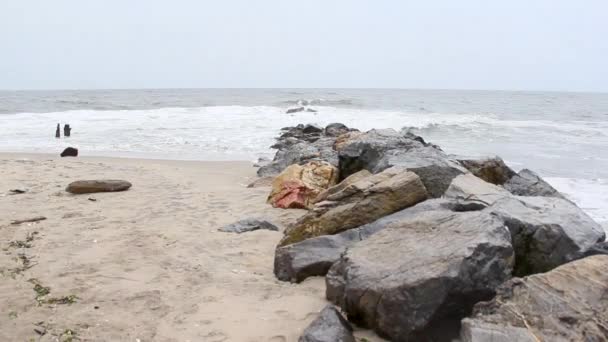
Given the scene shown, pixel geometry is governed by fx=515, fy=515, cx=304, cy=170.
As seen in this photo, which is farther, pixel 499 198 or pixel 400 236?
pixel 499 198

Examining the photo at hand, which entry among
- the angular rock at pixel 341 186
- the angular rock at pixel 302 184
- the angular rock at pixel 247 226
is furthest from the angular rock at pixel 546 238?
the angular rock at pixel 302 184

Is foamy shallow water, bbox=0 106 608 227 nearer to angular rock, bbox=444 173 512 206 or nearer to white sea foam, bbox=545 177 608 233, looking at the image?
white sea foam, bbox=545 177 608 233

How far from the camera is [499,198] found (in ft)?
14.9

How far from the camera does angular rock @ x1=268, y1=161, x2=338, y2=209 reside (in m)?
6.85

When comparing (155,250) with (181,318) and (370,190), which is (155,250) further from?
(370,190)

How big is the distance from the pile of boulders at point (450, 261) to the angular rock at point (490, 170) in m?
1.43

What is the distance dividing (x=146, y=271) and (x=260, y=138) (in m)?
14.0

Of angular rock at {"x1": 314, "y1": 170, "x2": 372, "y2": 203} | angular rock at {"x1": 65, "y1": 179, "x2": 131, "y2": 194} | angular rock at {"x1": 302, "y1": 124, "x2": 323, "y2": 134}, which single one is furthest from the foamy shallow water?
angular rock at {"x1": 65, "y1": 179, "x2": 131, "y2": 194}

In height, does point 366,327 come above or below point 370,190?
below

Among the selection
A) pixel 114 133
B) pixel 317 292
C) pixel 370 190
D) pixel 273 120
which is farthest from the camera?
pixel 273 120

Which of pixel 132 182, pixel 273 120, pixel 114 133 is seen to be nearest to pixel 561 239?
pixel 132 182

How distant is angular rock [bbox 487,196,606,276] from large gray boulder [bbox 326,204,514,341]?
434 millimetres

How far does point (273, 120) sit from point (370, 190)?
20620 mm

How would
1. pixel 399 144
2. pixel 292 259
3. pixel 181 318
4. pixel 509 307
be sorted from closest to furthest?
pixel 509 307
pixel 181 318
pixel 292 259
pixel 399 144
